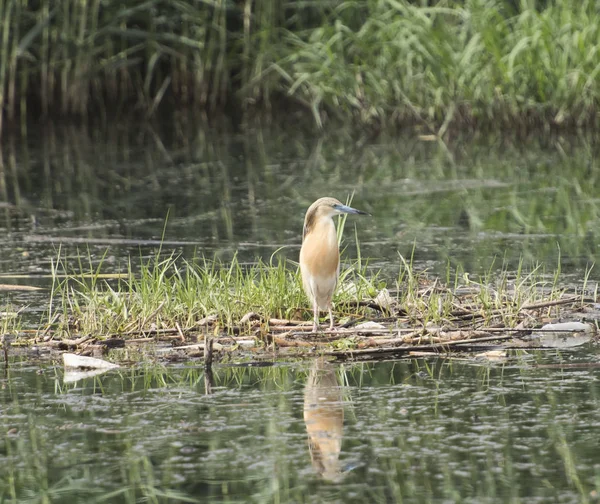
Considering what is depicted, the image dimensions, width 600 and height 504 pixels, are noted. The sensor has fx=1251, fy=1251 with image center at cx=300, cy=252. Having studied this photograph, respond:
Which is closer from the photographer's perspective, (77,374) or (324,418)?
(324,418)

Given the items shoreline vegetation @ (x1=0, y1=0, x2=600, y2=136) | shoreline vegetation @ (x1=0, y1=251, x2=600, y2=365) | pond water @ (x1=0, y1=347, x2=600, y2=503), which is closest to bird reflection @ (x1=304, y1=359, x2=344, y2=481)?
Answer: pond water @ (x1=0, y1=347, x2=600, y2=503)

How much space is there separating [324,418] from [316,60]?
35.1ft

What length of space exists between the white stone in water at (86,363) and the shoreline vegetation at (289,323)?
0.47 ft

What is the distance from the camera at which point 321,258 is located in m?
5.83

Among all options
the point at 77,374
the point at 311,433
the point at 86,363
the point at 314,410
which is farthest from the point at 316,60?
the point at 311,433

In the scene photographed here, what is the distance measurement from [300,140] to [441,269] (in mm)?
7467

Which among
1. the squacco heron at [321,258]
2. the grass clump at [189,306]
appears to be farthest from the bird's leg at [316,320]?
the grass clump at [189,306]

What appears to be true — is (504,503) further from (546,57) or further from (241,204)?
(546,57)

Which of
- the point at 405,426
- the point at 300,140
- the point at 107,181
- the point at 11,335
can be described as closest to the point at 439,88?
the point at 300,140

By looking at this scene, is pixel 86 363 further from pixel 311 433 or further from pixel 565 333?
pixel 565 333

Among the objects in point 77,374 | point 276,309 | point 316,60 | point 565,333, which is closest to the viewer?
point 77,374

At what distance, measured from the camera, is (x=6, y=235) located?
9.23 meters

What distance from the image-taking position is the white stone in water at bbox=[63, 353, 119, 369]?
17.7 ft

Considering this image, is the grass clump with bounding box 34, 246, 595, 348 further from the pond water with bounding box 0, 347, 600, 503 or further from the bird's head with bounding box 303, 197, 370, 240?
the pond water with bounding box 0, 347, 600, 503
